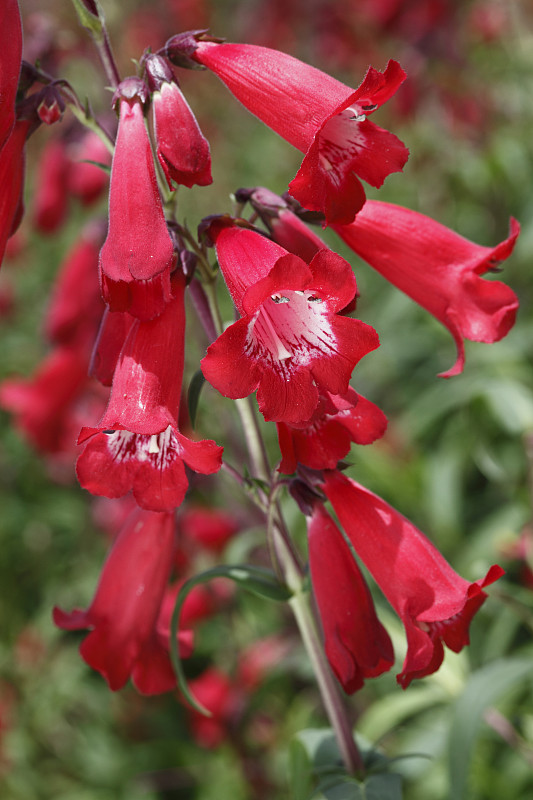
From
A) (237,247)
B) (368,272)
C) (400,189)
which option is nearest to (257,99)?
(237,247)

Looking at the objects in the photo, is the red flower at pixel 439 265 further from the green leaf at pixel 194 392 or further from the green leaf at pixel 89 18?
the green leaf at pixel 89 18

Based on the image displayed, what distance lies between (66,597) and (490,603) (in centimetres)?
185

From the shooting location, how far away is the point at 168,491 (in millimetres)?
990

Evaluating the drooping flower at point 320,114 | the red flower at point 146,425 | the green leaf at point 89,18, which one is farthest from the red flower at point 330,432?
the green leaf at point 89,18

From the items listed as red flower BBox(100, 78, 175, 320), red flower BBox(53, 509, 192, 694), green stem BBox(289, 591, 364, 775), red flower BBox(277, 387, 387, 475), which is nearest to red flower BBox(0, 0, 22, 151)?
red flower BBox(100, 78, 175, 320)

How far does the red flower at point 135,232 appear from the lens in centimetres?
92

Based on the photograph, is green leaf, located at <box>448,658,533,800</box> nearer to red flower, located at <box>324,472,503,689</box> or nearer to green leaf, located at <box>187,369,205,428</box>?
red flower, located at <box>324,472,503,689</box>

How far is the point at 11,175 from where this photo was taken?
42.8 inches

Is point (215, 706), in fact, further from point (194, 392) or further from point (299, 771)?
point (194, 392)

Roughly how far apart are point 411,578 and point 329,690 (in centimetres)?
28

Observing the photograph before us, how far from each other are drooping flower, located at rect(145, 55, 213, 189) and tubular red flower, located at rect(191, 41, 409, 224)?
99 mm

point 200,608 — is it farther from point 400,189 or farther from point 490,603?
point 400,189

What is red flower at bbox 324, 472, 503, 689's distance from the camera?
101 centimetres

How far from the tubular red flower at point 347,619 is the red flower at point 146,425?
0.86 feet
